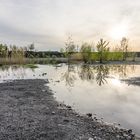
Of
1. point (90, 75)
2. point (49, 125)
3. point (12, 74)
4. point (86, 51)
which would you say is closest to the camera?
point (49, 125)

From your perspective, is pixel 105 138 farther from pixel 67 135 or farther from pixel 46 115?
pixel 46 115

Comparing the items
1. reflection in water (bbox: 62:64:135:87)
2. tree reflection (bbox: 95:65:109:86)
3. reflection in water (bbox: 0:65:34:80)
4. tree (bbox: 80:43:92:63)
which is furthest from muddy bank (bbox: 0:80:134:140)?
tree (bbox: 80:43:92:63)

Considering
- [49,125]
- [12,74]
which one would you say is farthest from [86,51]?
[49,125]

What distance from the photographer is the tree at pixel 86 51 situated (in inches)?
2488

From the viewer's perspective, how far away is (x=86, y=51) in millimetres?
62906

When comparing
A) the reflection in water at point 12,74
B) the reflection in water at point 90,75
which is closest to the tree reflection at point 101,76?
the reflection in water at point 90,75

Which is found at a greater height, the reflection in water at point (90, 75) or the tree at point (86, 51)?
the tree at point (86, 51)

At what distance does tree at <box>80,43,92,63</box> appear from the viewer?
6319 cm

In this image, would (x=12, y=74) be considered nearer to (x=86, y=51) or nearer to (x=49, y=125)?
(x=49, y=125)

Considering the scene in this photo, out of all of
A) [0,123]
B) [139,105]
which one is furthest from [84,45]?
[0,123]

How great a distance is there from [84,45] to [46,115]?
55742 millimetres

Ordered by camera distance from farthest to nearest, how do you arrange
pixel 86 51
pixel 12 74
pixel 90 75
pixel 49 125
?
pixel 86 51 → pixel 90 75 → pixel 12 74 → pixel 49 125

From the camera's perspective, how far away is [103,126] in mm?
8133

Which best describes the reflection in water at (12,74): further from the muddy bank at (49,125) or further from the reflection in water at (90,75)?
the muddy bank at (49,125)
